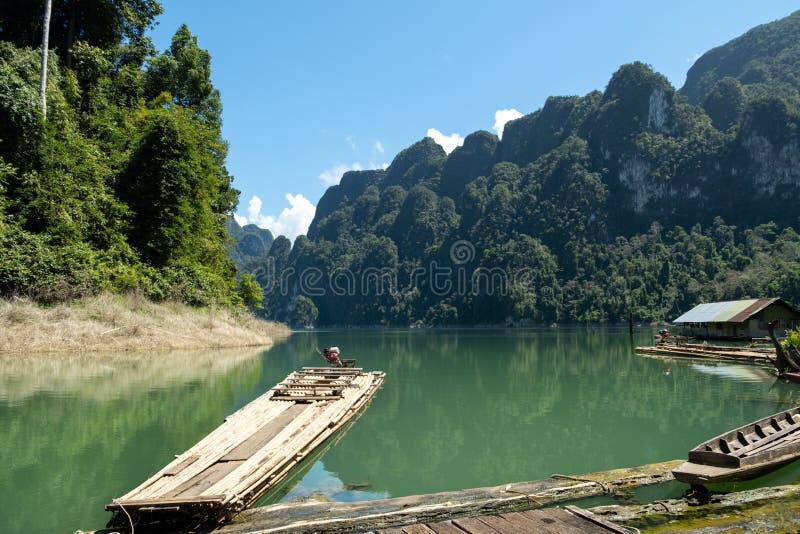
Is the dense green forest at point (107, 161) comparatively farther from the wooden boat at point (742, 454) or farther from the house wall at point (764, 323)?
the house wall at point (764, 323)

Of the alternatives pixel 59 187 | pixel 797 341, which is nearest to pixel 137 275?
pixel 59 187

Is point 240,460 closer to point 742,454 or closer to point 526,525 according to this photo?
point 526,525

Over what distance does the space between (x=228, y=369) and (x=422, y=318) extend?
106 metres

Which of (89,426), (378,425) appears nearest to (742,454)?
(378,425)

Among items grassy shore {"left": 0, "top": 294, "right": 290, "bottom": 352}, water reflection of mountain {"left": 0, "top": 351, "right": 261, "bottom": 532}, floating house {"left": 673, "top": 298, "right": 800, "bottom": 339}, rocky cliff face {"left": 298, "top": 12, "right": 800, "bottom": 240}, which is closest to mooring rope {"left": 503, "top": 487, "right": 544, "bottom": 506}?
water reflection of mountain {"left": 0, "top": 351, "right": 261, "bottom": 532}

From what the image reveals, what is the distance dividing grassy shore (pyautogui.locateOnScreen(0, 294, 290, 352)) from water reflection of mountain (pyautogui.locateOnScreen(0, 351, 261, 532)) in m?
1.45

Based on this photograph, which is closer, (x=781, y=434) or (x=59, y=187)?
(x=781, y=434)

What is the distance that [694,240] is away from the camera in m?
91.0

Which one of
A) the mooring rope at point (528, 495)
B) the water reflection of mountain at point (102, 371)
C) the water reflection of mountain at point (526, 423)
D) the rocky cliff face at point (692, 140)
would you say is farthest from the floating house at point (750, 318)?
the rocky cliff face at point (692, 140)

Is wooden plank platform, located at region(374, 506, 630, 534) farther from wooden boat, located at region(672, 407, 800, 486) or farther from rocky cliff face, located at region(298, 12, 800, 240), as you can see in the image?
rocky cliff face, located at region(298, 12, 800, 240)

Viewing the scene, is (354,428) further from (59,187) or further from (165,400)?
(59,187)

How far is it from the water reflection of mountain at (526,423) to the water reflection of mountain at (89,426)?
98.8 inches

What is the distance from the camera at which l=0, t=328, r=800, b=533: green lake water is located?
19.4ft

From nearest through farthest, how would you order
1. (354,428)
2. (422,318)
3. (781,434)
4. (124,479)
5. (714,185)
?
(124,479) → (781,434) → (354,428) → (714,185) → (422,318)
